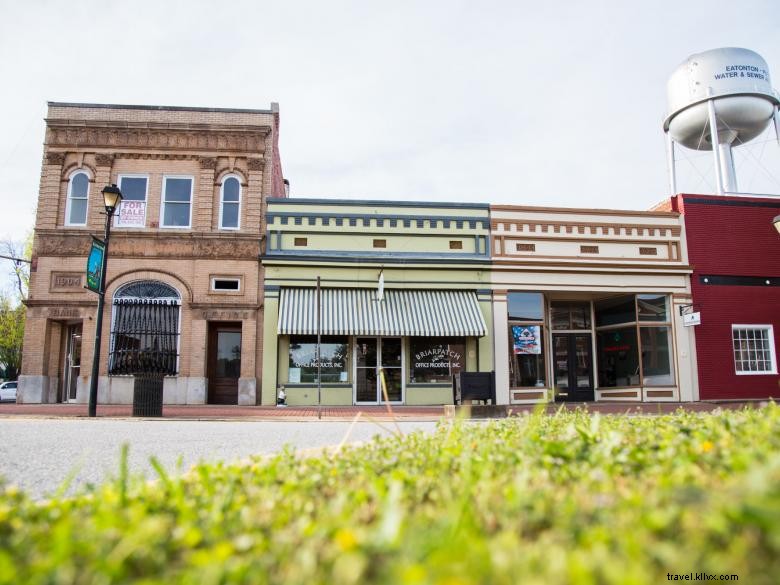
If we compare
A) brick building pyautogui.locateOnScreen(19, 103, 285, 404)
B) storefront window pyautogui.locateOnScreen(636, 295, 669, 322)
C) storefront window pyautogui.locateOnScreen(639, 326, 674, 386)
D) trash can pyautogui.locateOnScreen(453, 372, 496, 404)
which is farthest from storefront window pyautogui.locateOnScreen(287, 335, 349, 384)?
storefront window pyautogui.locateOnScreen(636, 295, 669, 322)

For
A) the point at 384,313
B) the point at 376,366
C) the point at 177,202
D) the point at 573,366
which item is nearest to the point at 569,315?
the point at 573,366

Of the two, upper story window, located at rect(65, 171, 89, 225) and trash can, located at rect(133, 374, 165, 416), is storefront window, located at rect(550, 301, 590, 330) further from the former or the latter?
upper story window, located at rect(65, 171, 89, 225)

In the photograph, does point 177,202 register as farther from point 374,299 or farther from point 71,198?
point 374,299

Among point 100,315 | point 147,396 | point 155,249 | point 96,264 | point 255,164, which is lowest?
point 147,396

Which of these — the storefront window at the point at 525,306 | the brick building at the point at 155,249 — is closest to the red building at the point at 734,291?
the storefront window at the point at 525,306

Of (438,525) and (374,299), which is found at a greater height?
(374,299)

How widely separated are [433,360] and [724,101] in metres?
15.6

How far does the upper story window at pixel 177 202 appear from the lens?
803 inches

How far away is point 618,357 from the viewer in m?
21.3

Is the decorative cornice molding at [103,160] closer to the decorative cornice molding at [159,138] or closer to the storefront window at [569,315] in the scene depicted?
the decorative cornice molding at [159,138]

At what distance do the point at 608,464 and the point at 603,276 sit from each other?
1936 centimetres

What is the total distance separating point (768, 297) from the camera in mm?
21422

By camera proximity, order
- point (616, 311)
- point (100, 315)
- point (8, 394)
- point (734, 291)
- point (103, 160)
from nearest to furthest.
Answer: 1. point (100, 315)
2. point (103, 160)
3. point (734, 291)
4. point (616, 311)
5. point (8, 394)

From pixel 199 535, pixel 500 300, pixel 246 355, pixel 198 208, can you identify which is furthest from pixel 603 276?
pixel 199 535
